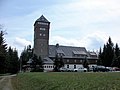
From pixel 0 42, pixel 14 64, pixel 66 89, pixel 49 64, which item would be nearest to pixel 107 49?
pixel 49 64

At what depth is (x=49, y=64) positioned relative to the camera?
117 m

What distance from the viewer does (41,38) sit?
118562mm

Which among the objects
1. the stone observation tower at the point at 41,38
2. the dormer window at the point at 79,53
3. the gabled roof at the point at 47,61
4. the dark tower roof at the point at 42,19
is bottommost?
the gabled roof at the point at 47,61

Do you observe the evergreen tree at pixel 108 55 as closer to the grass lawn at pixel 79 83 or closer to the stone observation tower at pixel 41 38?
the stone observation tower at pixel 41 38

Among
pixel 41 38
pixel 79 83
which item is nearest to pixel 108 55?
pixel 41 38

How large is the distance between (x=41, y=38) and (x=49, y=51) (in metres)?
10.8

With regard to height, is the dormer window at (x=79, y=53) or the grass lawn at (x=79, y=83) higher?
the dormer window at (x=79, y=53)

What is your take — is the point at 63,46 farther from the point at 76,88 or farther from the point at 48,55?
the point at 76,88

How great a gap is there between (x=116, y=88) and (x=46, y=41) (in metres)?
106

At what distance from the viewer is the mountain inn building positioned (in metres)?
118

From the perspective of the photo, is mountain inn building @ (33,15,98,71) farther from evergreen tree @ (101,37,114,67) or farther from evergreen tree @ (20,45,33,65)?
evergreen tree @ (20,45,33,65)

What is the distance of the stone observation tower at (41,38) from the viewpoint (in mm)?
118188

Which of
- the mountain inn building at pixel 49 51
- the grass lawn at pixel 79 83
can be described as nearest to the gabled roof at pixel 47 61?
the mountain inn building at pixel 49 51

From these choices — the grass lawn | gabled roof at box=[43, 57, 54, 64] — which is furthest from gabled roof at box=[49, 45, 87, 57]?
the grass lawn
